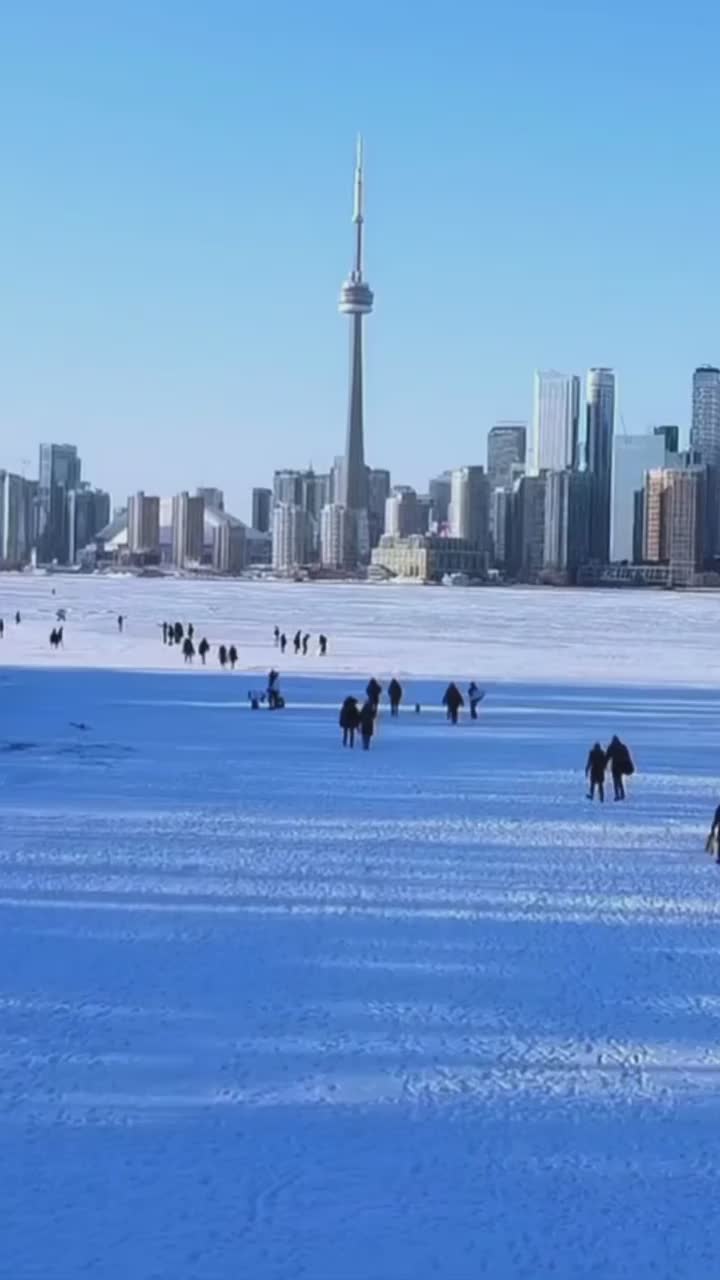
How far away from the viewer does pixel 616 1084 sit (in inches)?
288

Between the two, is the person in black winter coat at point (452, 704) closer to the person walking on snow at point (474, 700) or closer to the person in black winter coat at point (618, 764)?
the person walking on snow at point (474, 700)

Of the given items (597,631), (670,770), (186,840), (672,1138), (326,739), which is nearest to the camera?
(672,1138)

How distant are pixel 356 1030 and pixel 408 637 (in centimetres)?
4427

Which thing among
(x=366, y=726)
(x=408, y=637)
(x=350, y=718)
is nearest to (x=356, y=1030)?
(x=366, y=726)

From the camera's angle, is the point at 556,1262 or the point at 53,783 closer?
the point at 556,1262

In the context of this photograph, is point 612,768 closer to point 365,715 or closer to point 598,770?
point 598,770

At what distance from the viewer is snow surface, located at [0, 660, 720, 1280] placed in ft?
18.7

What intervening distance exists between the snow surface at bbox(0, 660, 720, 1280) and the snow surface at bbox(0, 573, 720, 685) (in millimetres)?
19832

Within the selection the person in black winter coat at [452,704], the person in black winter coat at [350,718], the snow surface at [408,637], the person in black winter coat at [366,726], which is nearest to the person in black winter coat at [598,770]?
the person in black winter coat at [366,726]

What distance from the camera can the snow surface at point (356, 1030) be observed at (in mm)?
5711

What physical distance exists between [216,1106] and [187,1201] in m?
0.97

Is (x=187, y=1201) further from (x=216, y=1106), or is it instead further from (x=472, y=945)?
(x=472, y=945)

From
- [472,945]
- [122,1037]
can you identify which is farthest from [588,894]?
[122,1037]

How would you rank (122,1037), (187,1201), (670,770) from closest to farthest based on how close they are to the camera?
(187,1201) < (122,1037) < (670,770)
